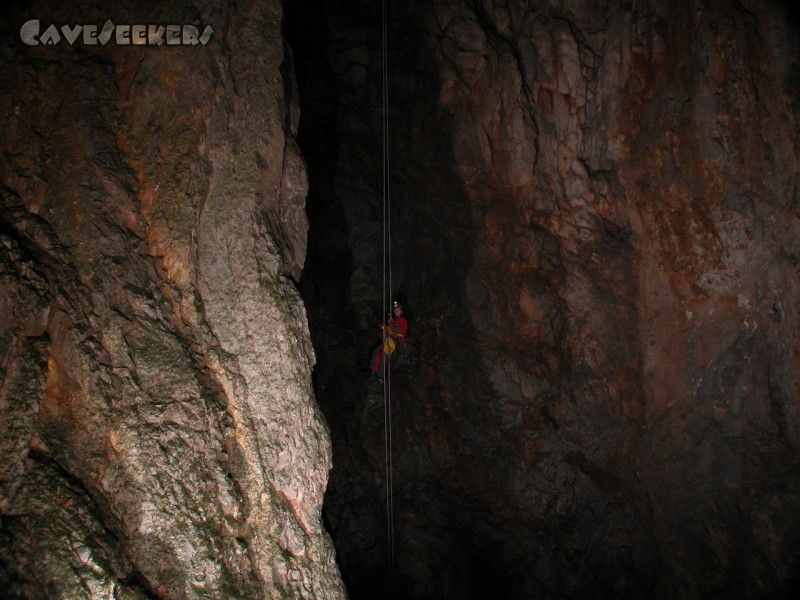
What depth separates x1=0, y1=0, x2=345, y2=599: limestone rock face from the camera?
3.69 metres

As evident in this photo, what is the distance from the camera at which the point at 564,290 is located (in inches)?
328

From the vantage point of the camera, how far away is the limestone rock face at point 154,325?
3.69 metres

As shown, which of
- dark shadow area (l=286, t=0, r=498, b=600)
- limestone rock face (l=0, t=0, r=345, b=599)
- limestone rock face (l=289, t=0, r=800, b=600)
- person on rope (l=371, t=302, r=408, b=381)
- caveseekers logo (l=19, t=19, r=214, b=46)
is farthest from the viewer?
dark shadow area (l=286, t=0, r=498, b=600)

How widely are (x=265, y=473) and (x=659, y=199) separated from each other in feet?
19.3

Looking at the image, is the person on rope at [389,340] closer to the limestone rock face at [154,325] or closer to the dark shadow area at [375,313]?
the dark shadow area at [375,313]

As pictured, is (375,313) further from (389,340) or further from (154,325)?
(154,325)

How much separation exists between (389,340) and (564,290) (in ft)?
8.72

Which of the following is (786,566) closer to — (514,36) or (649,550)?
(649,550)

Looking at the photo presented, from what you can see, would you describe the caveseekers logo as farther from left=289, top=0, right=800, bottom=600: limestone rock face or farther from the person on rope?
the person on rope

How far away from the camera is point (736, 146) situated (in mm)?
6695

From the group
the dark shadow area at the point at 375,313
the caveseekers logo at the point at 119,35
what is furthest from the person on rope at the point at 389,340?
the caveseekers logo at the point at 119,35

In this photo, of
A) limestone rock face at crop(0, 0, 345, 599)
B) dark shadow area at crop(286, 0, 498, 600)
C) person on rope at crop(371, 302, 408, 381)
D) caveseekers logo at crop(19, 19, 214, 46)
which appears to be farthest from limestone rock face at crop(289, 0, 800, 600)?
caveseekers logo at crop(19, 19, 214, 46)

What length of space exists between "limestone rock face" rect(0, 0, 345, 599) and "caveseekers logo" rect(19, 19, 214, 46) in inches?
2.4

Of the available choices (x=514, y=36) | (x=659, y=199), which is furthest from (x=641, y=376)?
(x=514, y=36)
